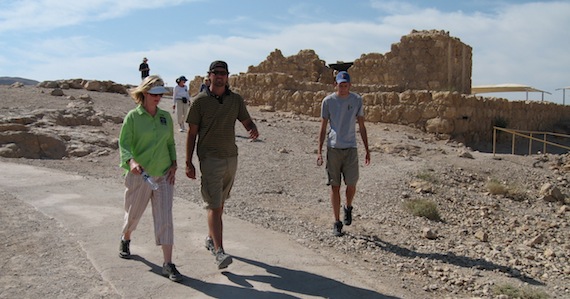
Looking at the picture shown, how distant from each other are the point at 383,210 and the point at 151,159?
460 centimetres

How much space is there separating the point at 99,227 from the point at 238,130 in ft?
31.1

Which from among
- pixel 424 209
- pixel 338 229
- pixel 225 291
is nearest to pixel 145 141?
pixel 225 291

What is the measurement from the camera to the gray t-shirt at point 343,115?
5.72 meters

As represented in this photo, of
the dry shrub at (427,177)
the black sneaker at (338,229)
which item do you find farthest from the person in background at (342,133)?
the dry shrub at (427,177)

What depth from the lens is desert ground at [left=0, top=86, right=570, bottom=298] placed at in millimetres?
4777

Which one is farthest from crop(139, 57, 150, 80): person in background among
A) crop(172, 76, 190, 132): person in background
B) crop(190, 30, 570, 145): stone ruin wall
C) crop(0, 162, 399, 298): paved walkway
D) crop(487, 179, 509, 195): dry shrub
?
crop(487, 179, 509, 195): dry shrub

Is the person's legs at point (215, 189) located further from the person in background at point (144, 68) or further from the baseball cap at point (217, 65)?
the person in background at point (144, 68)

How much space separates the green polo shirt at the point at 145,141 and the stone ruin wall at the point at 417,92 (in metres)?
12.7

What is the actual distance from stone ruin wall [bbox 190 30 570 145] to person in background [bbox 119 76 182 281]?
12664mm

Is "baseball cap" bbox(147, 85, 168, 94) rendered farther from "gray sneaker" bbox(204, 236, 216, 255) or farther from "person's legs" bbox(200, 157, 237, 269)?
"gray sneaker" bbox(204, 236, 216, 255)

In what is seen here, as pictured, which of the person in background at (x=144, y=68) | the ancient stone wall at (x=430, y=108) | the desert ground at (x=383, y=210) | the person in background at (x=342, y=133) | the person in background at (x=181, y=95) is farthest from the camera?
the person in background at (x=144, y=68)

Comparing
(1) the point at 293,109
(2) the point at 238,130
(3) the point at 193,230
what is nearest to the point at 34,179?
(3) the point at 193,230

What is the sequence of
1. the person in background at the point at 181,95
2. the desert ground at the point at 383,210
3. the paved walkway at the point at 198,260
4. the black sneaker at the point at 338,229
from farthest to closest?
the person in background at the point at 181,95
the black sneaker at the point at 338,229
the desert ground at the point at 383,210
the paved walkway at the point at 198,260

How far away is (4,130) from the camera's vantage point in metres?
10.7
